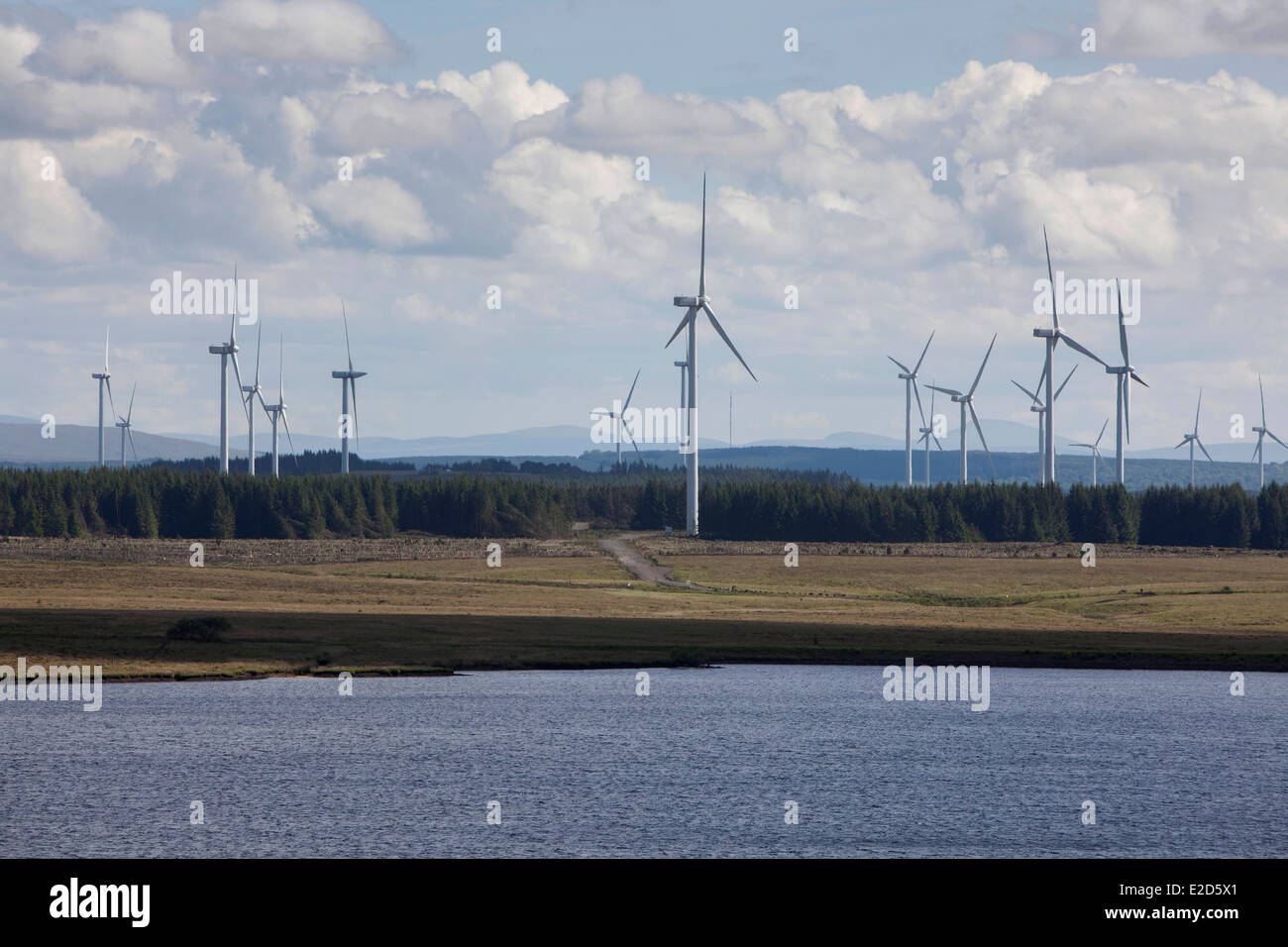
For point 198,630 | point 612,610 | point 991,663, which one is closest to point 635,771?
point 991,663

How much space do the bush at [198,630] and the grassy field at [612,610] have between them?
100 centimetres

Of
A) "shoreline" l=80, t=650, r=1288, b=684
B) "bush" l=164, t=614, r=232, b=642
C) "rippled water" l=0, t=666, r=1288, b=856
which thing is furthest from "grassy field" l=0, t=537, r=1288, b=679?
"rippled water" l=0, t=666, r=1288, b=856

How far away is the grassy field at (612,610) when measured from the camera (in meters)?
92.8

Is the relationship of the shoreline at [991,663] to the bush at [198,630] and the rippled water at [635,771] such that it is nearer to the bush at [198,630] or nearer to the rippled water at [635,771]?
the rippled water at [635,771]

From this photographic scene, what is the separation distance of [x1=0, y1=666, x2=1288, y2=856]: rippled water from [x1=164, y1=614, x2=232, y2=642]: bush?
567 inches

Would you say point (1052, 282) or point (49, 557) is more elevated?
point (1052, 282)

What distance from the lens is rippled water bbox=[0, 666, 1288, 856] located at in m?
45.6

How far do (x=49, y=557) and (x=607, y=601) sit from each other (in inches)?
2949

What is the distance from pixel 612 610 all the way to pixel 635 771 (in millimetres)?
65819
